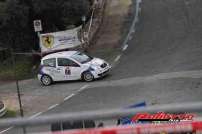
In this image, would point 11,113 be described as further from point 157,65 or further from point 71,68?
point 157,65

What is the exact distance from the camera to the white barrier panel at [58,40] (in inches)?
A: 1351

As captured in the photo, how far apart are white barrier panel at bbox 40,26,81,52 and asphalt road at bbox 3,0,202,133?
135 inches

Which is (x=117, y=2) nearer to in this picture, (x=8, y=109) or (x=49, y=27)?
(x=49, y=27)

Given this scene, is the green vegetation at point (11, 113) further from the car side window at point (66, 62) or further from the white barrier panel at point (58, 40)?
the white barrier panel at point (58, 40)

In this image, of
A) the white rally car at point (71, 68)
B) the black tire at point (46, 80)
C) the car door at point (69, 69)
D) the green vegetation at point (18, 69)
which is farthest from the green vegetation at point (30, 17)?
the car door at point (69, 69)

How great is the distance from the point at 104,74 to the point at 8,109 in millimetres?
5759

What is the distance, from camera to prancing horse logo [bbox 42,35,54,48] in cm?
3431

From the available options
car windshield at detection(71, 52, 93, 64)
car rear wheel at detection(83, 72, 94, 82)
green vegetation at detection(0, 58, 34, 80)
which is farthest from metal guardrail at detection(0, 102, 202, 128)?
green vegetation at detection(0, 58, 34, 80)

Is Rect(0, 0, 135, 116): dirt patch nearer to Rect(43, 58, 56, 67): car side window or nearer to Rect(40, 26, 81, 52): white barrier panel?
Rect(43, 58, 56, 67): car side window

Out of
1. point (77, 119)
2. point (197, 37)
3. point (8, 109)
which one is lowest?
point (8, 109)

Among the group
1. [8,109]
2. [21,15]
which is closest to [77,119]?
[8,109]

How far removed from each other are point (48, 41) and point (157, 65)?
24.6 ft

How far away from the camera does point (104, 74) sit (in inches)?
1166

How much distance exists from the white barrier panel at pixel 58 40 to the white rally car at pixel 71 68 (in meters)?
3.64
